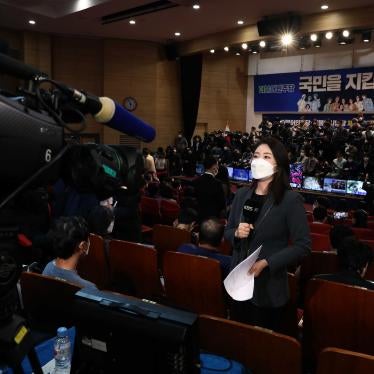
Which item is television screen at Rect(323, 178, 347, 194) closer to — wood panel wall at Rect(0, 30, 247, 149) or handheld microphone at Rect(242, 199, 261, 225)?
wood panel wall at Rect(0, 30, 247, 149)

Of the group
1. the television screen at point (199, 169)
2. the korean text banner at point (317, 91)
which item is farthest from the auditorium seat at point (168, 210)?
the korean text banner at point (317, 91)

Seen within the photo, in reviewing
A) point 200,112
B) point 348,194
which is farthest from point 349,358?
point 200,112

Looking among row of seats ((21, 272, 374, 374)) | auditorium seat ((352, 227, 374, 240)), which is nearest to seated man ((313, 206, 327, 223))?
auditorium seat ((352, 227, 374, 240))

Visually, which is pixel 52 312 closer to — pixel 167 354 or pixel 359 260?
pixel 167 354

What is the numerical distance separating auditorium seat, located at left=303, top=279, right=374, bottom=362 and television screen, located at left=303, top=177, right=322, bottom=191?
6295 mm

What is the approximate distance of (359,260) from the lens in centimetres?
246

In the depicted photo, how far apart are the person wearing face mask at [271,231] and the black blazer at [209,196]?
8.84ft

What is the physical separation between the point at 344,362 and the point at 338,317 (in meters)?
0.88

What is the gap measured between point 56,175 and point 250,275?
121 centimetres

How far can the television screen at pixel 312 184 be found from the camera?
27.3 feet

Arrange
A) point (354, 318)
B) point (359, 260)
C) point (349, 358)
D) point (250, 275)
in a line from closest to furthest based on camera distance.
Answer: point (349, 358) < point (250, 275) < point (354, 318) < point (359, 260)

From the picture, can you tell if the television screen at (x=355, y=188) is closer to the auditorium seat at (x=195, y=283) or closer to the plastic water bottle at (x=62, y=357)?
the auditorium seat at (x=195, y=283)

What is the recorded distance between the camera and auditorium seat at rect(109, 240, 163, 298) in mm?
2930

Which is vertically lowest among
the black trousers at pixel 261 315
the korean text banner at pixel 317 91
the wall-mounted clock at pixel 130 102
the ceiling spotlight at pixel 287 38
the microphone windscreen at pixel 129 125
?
the black trousers at pixel 261 315
